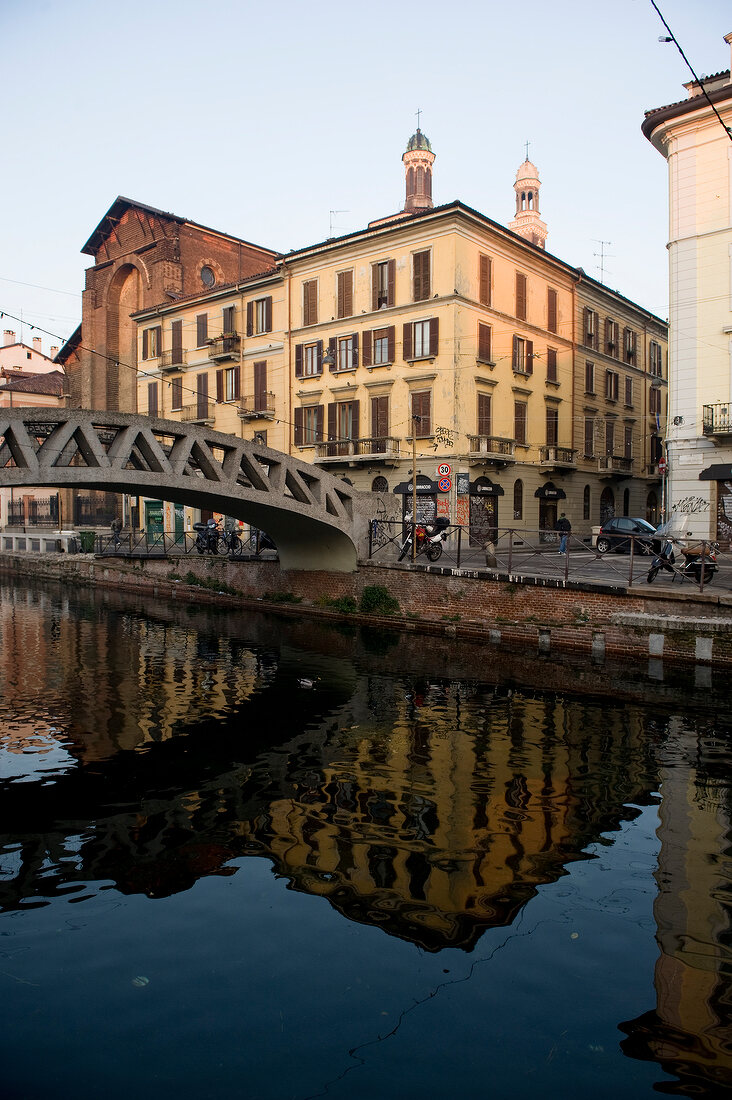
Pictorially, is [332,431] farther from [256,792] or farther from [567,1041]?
[567,1041]

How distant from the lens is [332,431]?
34500 mm

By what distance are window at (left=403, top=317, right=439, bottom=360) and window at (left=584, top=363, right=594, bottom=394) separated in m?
11.5

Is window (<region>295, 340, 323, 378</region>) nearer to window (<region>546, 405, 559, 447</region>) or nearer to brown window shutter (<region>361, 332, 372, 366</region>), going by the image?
brown window shutter (<region>361, 332, 372, 366</region>)

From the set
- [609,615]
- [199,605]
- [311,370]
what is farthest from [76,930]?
[311,370]

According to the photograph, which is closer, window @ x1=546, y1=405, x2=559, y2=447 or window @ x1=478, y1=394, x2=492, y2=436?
window @ x1=478, y1=394, x2=492, y2=436

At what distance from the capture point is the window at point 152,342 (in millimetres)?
43406

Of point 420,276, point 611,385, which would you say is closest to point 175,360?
point 420,276

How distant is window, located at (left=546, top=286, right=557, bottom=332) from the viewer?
35.9 metres

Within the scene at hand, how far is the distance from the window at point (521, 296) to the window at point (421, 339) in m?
5.29

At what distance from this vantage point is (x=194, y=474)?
62.5 ft

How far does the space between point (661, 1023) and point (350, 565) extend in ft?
58.9

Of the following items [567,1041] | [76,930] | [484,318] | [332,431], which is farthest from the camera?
[332,431]

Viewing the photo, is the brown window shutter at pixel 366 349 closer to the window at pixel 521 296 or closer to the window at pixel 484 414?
the window at pixel 484 414

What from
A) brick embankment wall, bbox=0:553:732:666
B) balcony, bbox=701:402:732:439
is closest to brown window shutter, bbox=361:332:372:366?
brick embankment wall, bbox=0:553:732:666
